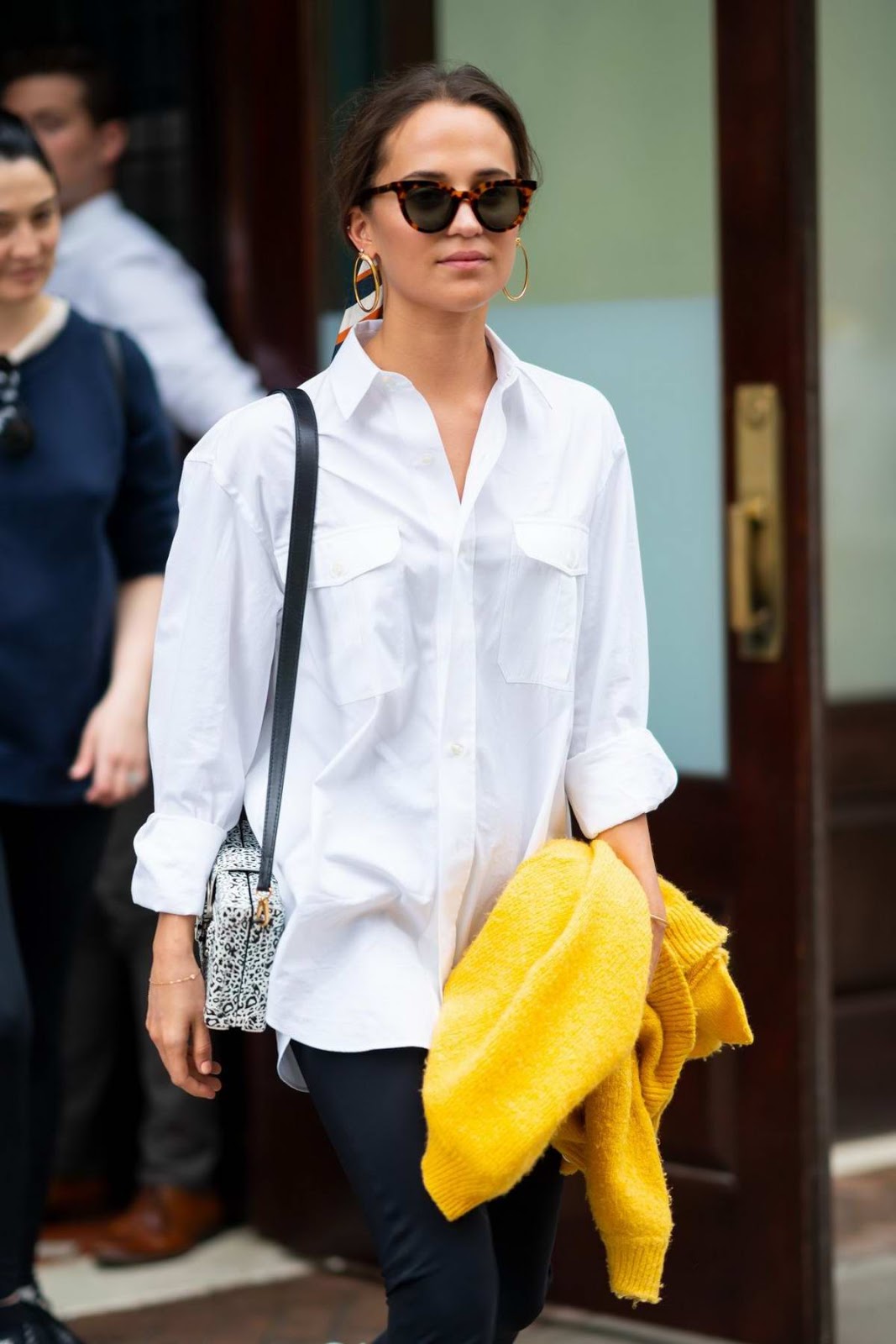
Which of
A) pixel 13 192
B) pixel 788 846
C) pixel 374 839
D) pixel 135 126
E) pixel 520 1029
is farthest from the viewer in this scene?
pixel 135 126

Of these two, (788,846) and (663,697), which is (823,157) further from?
(788,846)

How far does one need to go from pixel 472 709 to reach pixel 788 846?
1240 mm

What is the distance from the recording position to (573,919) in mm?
2018

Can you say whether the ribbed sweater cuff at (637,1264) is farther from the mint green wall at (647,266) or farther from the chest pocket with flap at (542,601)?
the mint green wall at (647,266)

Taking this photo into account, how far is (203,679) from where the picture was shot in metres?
2.14

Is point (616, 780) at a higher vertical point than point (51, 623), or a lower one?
lower

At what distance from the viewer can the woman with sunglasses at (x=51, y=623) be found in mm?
2979

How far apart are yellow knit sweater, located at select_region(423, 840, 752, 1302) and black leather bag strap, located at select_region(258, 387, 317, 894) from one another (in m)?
0.26

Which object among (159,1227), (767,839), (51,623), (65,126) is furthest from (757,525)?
(159,1227)

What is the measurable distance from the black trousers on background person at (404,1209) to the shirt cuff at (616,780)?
35 cm

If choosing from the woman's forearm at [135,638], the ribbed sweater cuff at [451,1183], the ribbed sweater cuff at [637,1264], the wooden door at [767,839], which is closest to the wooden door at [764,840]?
the wooden door at [767,839]

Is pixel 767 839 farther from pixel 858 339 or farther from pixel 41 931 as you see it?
pixel 858 339

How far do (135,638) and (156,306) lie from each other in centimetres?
95

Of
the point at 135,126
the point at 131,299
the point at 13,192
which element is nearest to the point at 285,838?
the point at 13,192
